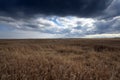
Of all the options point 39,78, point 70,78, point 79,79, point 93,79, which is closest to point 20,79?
point 39,78

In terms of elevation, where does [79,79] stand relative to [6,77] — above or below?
below


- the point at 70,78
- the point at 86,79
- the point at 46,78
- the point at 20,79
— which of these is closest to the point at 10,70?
the point at 20,79

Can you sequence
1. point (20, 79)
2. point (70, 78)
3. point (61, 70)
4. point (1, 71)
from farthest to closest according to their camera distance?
point (61, 70)
point (1, 71)
point (70, 78)
point (20, 79)

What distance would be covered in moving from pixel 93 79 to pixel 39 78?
189 centimetres

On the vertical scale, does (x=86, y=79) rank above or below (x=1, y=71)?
below

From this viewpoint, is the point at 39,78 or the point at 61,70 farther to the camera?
the point at 61,70

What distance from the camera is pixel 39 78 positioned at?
4.09 meters

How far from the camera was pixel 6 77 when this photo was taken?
389cm

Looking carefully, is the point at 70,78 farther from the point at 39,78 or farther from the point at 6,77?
the point at 6,77

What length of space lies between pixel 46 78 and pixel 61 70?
0.87m

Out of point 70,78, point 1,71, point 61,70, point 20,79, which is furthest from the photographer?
point 61,70

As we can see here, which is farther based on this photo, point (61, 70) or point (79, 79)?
point (61, 70)

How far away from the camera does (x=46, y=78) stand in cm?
429

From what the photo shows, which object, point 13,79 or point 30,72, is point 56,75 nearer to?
point 30,72
